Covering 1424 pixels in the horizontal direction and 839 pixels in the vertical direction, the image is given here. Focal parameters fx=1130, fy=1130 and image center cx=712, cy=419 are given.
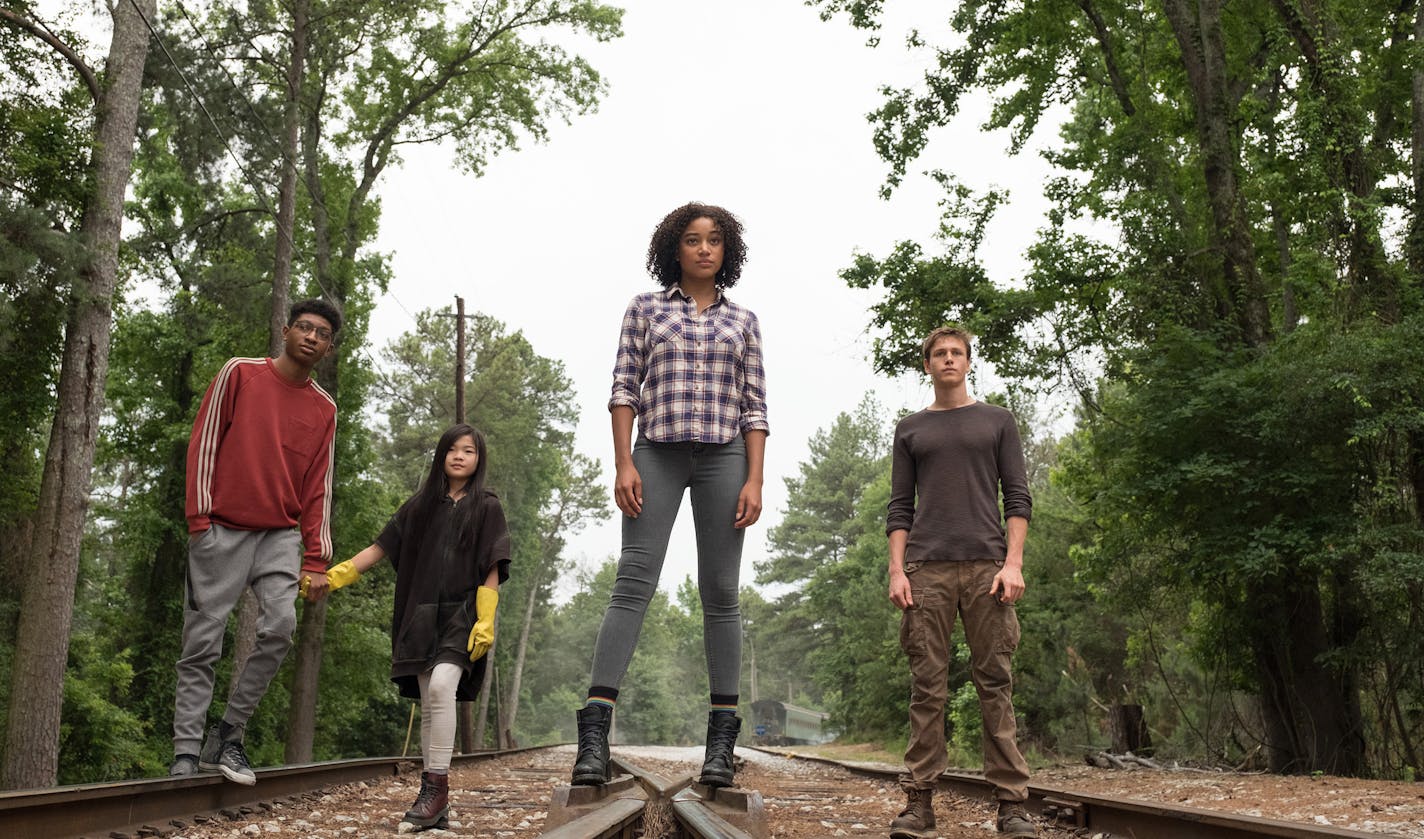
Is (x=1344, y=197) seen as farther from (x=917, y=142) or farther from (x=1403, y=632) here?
(x=917, y=142)

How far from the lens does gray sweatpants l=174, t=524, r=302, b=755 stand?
4910 millimetres

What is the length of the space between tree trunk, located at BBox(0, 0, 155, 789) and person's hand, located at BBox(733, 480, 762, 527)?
34.5 ft

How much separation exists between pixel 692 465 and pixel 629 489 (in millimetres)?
306

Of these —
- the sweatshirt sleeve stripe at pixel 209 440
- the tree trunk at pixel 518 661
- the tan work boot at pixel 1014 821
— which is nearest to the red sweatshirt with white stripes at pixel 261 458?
the sweatshirt sleeve stripe at pixel 209 440

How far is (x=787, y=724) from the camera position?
7288cm

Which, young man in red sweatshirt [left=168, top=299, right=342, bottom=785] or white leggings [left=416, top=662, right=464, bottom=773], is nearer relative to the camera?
white leggings [left=416, top=662, right=464, bottom=773]

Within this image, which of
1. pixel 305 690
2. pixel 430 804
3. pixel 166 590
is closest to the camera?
pixel 430 804

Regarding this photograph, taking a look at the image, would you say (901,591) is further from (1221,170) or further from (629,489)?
(1221,170)

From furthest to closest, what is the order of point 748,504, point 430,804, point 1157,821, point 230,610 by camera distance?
point 230,610 < point 748,504 < point 430,804 < point 1157,821

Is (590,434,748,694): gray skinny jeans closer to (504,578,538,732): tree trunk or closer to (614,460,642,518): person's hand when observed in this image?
(614,460,642,518): person's hand

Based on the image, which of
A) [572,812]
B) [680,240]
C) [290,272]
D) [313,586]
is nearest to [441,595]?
[313,586]

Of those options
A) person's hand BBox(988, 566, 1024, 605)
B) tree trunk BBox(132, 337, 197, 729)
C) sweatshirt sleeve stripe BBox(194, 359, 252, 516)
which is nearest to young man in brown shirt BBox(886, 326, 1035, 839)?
person's hand BBox(988, 566, 1024, 605)

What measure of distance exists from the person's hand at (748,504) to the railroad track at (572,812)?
3.44 feet

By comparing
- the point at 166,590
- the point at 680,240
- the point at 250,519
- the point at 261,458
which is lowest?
the point at 250,519
